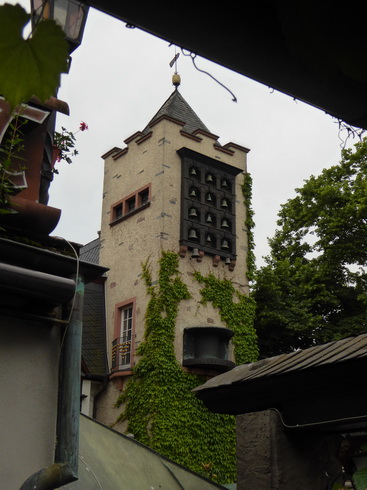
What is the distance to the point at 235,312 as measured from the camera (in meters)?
16.8

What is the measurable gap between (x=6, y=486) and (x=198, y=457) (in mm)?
12049

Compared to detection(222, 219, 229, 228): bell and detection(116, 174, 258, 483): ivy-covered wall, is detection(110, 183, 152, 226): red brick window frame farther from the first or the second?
detection(222, 219, 229, 228): bell

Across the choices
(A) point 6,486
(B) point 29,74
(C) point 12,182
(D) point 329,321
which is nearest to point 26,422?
(A) point 6,486

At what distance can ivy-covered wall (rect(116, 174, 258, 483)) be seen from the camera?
1468 centimetres

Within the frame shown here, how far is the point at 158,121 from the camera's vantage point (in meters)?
17.5

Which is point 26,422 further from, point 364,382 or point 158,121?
point 158,121

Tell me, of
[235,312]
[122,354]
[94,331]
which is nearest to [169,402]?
[122,354]

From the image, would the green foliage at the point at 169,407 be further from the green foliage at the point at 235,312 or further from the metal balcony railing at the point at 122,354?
the green foliage at the point at 235,312

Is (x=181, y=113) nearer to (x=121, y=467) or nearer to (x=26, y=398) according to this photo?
(x=121, y=467)

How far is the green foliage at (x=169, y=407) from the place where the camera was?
48.1 feet

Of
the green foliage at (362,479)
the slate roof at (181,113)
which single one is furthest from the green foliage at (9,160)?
the slate roof at (181,113)

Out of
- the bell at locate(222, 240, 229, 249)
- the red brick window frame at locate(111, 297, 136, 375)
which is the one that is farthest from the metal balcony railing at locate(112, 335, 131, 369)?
the bell at locate(222, 240, 229, 249)

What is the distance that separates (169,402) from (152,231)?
4349 mm

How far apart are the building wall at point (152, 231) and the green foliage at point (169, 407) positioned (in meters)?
0.38
